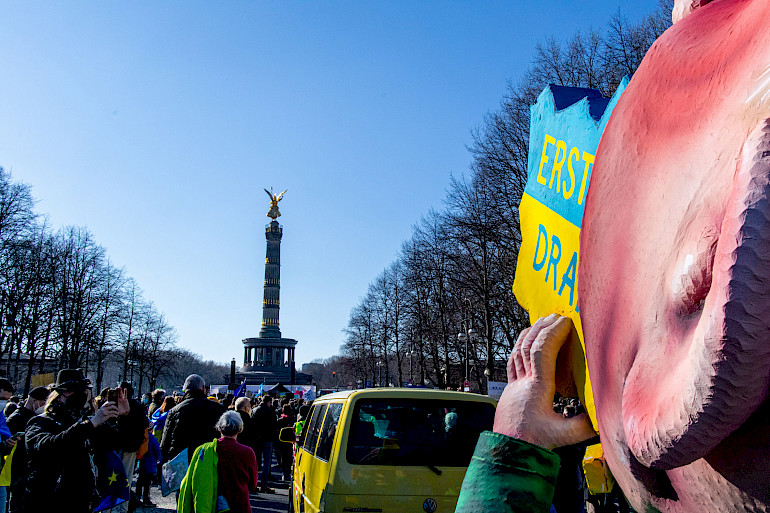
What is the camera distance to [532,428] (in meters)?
1.09

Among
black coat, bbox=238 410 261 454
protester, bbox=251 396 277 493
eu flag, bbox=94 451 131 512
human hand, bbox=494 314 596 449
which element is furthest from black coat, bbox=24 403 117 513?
protester, bbox=251 396 277 493

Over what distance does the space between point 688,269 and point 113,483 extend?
20.2ft

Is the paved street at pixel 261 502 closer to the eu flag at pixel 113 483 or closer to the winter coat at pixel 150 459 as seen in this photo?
the winter coat at pixel 150 459

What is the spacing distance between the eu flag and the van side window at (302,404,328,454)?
1.73m

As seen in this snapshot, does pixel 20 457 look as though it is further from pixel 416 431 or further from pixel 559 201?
pixel 559 201

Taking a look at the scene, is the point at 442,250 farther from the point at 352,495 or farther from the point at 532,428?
the point at 532,428

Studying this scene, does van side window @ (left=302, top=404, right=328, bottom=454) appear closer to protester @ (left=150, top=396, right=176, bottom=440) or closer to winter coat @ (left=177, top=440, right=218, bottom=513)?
winter coat @ (left=177, top=440, right=218, bottom=513)

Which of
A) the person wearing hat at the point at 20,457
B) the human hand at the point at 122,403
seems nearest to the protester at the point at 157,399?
the person wearing hat at the point at 20,457

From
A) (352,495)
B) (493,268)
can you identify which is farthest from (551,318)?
(493,268)

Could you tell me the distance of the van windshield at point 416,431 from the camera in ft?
16.0

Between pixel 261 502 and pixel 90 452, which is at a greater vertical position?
pixel 90 452

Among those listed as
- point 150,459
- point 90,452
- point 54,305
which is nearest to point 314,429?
point 90,452

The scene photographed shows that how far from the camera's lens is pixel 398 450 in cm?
491

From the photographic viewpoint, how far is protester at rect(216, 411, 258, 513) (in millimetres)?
4820
